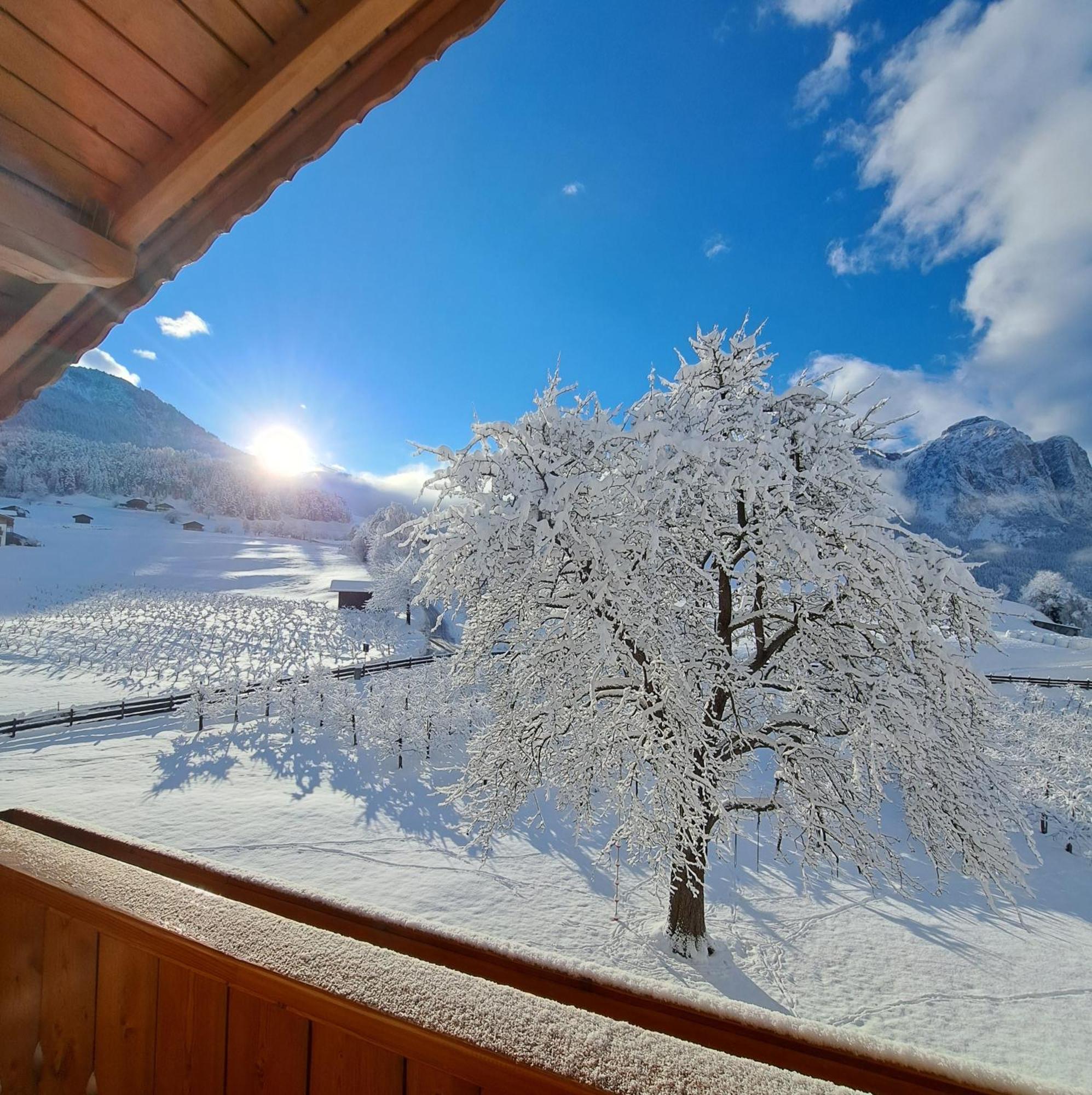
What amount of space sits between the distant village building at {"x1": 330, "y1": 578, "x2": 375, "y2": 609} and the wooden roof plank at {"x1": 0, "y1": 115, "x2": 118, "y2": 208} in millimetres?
33349

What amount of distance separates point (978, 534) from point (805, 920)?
133 m

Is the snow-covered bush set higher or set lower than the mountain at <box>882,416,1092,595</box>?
lower

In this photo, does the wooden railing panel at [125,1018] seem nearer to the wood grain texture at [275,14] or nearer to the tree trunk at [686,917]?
the wood grain texture at [275,14]

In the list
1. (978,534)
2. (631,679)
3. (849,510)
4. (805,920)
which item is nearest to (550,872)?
(805,920)

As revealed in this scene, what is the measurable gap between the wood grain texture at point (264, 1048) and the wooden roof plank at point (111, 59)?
2.58 m

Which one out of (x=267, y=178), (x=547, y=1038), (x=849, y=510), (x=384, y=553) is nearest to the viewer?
(x=547, y=1038)

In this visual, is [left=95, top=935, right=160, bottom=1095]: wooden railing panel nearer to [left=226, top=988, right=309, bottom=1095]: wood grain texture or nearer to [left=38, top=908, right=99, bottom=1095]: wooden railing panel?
[left=38, top=908, right=99, bottom=1095]: wooden railing panel

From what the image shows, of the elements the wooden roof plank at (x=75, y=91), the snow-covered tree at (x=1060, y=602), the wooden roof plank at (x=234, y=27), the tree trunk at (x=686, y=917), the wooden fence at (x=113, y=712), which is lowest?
the tree trunk at (x=686, y=917)

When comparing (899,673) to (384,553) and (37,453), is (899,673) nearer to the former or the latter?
(384,553)

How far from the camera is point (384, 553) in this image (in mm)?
44344

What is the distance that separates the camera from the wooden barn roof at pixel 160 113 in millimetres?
1477

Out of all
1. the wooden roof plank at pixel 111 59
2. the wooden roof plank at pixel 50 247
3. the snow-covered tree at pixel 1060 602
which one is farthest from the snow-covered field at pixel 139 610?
the snow-covered tree at pixel 1060 602

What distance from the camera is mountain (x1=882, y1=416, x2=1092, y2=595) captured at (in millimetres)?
95812

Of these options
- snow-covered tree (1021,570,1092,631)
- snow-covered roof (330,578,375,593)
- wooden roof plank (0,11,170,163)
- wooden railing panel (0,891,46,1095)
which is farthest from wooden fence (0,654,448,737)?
snow-covered tree (1021,570,1092,631)
